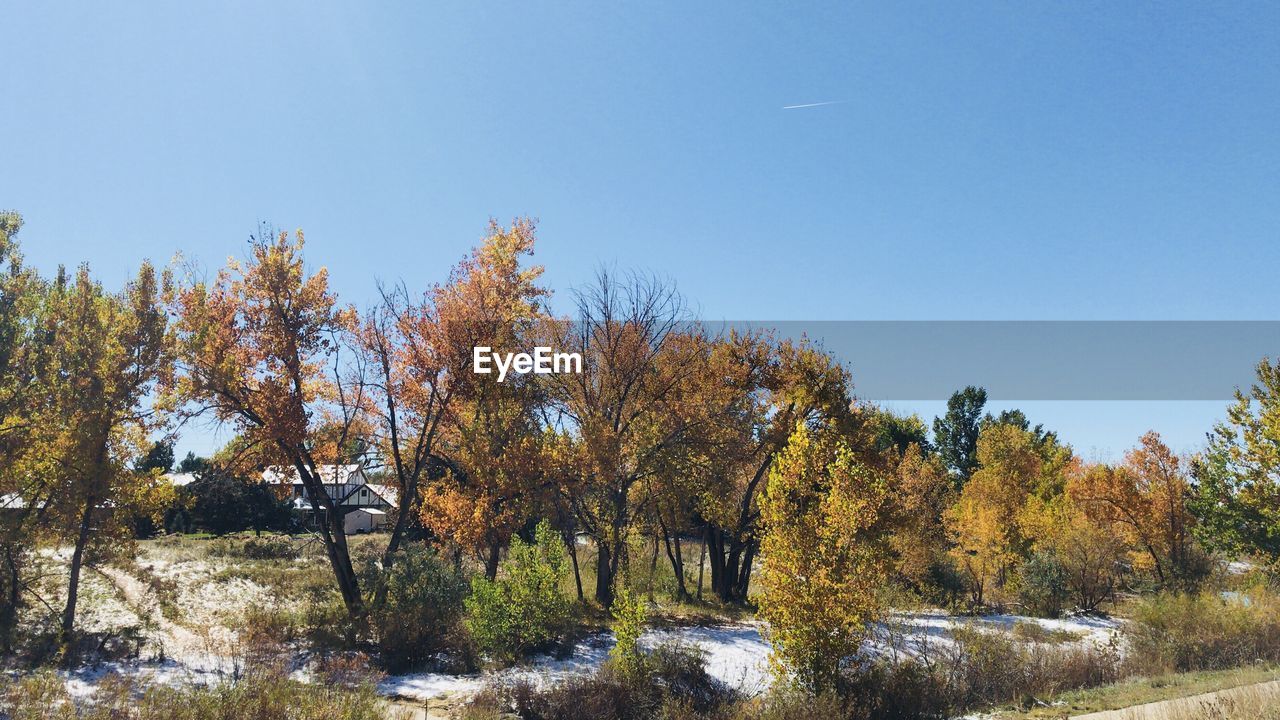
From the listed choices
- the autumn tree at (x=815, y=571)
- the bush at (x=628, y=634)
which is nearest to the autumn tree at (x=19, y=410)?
the bush at (x=628, y=634)

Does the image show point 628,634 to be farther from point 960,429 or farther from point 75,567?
point 960,429

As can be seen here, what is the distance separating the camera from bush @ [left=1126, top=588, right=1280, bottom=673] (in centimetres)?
1989

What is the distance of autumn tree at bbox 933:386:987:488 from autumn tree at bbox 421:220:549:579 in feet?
195

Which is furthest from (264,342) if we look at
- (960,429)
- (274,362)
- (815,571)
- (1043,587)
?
(960,429)

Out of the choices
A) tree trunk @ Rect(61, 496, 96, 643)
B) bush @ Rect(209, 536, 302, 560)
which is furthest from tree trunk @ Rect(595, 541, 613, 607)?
bush @ Rect(209, 536, 302, 560)

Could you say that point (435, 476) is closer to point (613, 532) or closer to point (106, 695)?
point (613, 532)

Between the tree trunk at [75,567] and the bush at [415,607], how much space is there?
700 cm

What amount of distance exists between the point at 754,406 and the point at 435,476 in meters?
20.9

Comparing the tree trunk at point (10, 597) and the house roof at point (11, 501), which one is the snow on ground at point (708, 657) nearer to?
the tree trunk at point (10, 597)

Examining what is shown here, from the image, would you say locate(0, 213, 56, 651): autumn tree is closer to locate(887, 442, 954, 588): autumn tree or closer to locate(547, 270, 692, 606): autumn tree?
locate(547, 270, 692, 606): autumn tree

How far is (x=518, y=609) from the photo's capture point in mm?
17516

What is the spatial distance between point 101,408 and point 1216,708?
998 inches

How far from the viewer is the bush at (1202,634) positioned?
19891 millimetres

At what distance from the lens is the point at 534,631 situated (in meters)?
17.8
